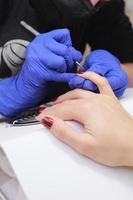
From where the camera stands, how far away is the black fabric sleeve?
891mm

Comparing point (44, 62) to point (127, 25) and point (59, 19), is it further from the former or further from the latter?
point (127, 25)

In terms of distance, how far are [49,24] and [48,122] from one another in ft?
1.06

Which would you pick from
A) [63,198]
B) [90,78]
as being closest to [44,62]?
→ [90,78]

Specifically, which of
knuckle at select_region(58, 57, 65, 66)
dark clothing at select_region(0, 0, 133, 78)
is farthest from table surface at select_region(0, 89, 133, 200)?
dark clothing at select_region(0, 0, 133, 78)

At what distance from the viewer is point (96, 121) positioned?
522mm

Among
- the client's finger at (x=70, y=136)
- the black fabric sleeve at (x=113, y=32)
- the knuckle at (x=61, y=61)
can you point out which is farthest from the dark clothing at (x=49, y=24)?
the client's finger at (x=70, y=136)

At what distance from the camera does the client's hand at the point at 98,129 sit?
1.70 feet

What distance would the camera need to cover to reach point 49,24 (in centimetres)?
78

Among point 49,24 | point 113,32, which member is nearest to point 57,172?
point 49,24

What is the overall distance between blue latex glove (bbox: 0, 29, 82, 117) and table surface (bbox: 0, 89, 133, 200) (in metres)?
0.11

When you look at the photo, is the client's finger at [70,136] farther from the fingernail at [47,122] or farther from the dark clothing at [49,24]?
the dark clothing at [49,24]

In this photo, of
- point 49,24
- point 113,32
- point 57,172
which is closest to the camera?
point 57,172

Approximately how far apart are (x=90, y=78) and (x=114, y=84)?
6cm

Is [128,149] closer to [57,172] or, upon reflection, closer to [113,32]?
[57,172]
